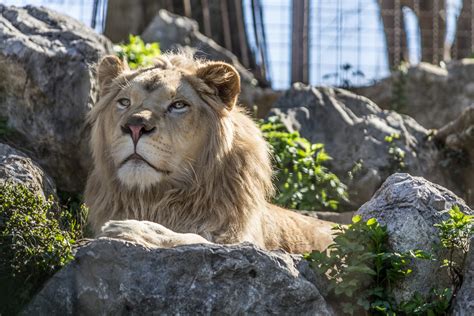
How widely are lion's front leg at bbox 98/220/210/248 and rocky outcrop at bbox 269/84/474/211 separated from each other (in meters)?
3.06

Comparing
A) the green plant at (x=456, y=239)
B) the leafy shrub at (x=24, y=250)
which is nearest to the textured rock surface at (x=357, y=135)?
the green plant at (x=456, y=239)

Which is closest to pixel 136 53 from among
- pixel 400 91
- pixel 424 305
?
pixel 400 91

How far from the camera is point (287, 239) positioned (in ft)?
20.7

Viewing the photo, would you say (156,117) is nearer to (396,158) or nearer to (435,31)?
(396,158)

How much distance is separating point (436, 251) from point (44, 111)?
316cm

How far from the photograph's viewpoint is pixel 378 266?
→ 477cm

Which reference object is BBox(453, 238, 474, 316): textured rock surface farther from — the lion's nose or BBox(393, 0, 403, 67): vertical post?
BBox(393, 0, 403, 67): vertical post

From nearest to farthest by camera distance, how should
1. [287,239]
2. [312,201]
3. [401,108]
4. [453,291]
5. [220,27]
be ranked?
1. [453,291]
2. [287,239]
3. [312,201]
4. [401,108]
5. [220,27]

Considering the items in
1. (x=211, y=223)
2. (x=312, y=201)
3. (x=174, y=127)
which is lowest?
(x=312, y=201)

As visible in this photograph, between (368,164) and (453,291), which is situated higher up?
(453,291)

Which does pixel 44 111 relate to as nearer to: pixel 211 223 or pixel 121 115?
pixel 121 115

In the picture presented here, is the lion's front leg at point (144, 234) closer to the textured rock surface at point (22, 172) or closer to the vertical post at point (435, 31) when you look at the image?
the textured rock surface at point (22, 172)

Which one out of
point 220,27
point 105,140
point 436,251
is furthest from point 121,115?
point 220,27

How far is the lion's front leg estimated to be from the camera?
187 inches
